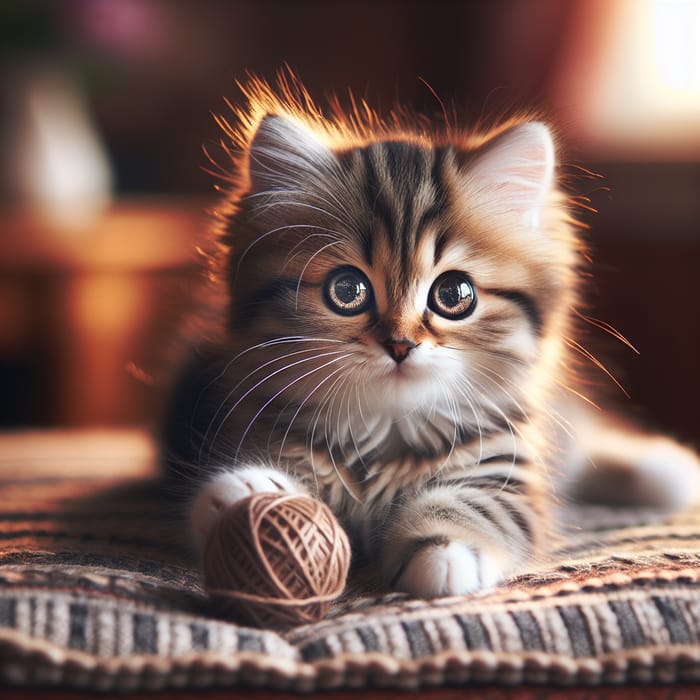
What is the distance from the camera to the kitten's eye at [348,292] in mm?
866

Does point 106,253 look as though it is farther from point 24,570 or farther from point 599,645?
point 599,645

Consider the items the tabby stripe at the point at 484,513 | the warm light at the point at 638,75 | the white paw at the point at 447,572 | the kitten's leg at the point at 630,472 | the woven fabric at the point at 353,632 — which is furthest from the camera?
the warm light at the point at 638,75

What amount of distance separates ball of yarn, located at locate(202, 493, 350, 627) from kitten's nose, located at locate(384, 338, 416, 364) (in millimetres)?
178

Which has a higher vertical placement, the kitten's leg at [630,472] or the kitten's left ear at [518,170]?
the kitten's left ear at [518,170]

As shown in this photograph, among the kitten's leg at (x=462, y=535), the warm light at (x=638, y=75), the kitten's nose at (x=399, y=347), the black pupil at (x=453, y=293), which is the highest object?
the warm light at (x=638, y=75)

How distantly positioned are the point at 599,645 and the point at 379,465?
312 millimetres

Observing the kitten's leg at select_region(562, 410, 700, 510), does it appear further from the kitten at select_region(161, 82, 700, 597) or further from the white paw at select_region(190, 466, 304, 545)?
the white paw at select_region(190, 466, 304, 545)

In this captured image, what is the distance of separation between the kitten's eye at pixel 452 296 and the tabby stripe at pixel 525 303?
35 mm

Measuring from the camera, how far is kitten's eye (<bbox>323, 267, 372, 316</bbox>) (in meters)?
0.87

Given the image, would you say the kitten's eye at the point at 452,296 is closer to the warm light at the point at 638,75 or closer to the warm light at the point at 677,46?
the warm light at the point at 638,75

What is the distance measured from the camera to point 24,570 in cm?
77

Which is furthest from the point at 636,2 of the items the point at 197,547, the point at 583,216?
the point at 197,547

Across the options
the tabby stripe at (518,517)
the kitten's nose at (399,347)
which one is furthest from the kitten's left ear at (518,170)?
the tabby stripe at (518,517)

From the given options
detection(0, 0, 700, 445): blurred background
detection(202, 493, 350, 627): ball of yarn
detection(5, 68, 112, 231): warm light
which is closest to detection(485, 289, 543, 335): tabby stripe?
detection(202, 493, 350, 627): ball of yarn
